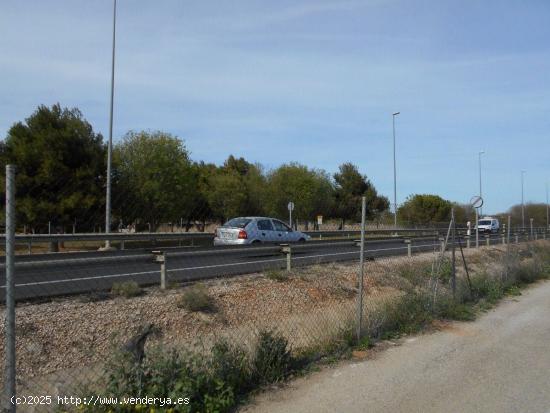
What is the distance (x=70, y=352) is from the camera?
285 inches

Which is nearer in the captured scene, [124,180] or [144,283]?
[144,283]

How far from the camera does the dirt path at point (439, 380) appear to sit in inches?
207

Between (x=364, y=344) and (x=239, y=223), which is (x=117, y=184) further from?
(x=364, y=344)

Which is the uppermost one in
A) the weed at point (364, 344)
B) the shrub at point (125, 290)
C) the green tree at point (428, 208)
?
the green tree at point (428, 208)

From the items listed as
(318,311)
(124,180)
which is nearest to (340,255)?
(318,311)

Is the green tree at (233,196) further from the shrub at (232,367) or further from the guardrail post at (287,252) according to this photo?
the shrub at (232,367)

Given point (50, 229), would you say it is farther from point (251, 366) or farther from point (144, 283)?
point (251, 366)

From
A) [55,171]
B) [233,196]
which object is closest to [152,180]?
[55,171]

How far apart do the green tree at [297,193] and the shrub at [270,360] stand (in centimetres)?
4091

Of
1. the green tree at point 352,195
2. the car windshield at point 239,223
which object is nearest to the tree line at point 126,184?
the green tree at point 352,195

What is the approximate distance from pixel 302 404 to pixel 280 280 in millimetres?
6865

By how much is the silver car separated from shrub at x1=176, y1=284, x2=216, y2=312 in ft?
31.2

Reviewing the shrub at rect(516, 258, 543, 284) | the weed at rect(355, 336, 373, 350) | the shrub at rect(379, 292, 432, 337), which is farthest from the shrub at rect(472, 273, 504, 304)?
the weed at rect(355, 336, 373, 350)

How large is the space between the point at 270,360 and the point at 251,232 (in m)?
13.9
